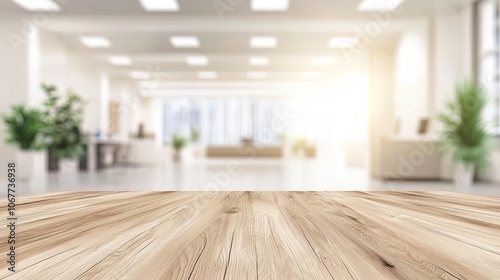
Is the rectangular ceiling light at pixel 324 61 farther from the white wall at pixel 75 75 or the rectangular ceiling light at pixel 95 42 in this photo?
the white wall at pixel 75 75

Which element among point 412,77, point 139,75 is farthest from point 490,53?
point 139,75

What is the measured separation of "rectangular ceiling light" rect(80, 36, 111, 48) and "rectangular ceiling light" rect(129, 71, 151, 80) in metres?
3.85

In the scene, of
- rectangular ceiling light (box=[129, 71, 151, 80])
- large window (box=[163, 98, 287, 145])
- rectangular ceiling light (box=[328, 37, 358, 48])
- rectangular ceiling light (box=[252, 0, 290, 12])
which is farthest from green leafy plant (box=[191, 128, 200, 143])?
rectangular ceiling light (box=[252, 0, 290, 12])

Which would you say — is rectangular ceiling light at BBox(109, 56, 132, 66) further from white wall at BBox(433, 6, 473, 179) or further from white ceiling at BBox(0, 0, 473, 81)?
white wall at BBox(433, 6, 473, 179)

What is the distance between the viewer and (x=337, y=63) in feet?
42.0

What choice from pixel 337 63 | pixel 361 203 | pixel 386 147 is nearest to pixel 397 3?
pixel 386 147

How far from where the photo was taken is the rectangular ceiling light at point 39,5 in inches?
289

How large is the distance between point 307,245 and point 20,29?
29.4 ft

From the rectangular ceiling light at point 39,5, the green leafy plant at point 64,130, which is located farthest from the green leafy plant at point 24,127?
the rectangular ceiling light at point 39,5

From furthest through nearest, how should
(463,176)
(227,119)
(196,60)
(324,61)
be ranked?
(227,119), (324,61), (196,60), (463,176)

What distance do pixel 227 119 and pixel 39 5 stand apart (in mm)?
12888

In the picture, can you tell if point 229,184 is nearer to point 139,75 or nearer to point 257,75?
point 257,75

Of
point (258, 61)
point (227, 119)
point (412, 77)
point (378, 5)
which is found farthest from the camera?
point (227, 119)

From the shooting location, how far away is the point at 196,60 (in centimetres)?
1203
